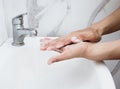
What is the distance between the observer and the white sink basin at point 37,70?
86cm

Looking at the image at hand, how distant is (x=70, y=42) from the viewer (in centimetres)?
90

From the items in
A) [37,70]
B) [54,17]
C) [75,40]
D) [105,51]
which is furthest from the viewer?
[54,17]

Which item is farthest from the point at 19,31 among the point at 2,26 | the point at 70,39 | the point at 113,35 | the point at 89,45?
the point at 113,35

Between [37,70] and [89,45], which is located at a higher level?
[89,45]

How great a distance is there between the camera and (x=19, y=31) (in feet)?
3.14

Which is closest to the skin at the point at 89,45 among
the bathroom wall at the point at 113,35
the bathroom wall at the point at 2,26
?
the bathroom wall at the point at 113,35

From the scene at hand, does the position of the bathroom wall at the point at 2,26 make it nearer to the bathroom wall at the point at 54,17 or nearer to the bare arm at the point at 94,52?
the bathroom wall at the point at 54,17

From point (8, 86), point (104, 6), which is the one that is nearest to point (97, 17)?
point (104, 6)

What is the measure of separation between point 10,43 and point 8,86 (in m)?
0.23

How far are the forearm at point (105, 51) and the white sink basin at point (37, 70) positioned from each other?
0.12 feet

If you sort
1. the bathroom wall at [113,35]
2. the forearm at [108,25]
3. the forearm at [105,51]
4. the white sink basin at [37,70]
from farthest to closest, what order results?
the bathroom wall at [113,35] → the forearm at [108,25] → the white sink basin at [37,70] → the forearm at [105,51]

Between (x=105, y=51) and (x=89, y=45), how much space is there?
7cm

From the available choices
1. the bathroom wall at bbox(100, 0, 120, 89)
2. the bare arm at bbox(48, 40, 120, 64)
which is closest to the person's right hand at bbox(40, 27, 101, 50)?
the bare arm at bbox(48, 40, 120, 64)

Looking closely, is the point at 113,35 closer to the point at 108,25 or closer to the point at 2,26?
the point at 108,25
